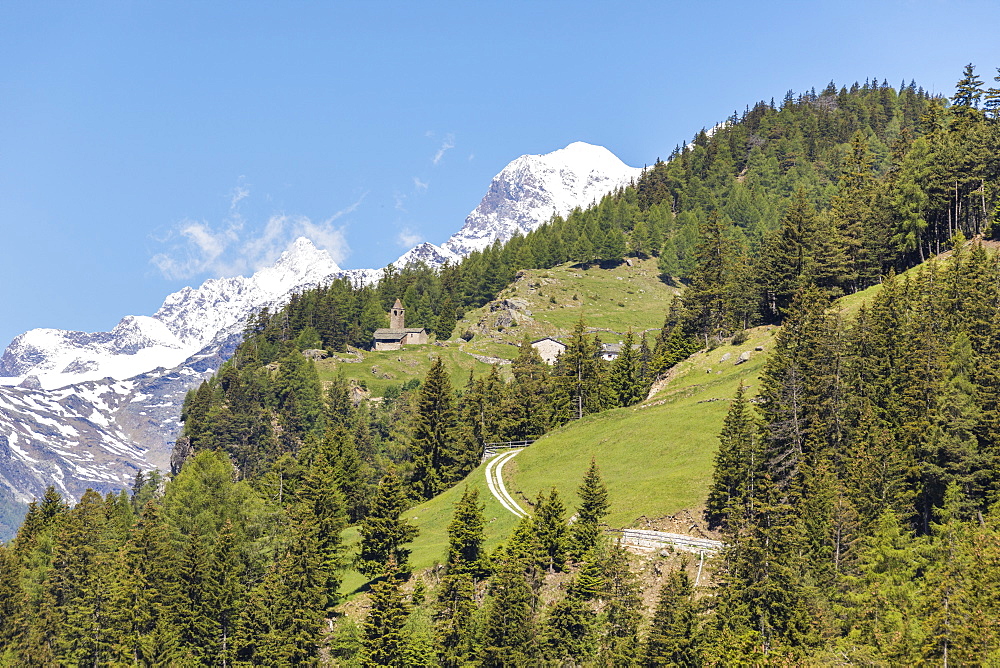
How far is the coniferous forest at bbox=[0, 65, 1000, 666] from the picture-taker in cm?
5844

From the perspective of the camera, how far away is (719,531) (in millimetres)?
73125

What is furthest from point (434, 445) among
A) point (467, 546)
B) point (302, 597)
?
point (467, 546)

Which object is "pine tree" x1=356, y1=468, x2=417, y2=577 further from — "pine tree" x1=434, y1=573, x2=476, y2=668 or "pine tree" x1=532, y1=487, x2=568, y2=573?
"pine tree" x1=532, y1=487, x2=568, y2=573

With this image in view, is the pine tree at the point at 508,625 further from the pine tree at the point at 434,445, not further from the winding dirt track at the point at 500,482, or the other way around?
the pine tree at the point at 434,445

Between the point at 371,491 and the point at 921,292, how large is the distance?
67.0 meters

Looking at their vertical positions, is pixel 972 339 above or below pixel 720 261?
below

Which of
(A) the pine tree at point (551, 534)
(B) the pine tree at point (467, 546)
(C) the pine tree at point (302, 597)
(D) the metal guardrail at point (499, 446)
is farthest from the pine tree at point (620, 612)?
(D) the metal guardrail at point (499, 446)

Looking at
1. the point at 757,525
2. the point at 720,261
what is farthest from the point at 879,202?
the point at 757,525

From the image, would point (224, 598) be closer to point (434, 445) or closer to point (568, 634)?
point (434, 445)

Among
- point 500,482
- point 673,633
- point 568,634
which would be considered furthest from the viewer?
point 500,482

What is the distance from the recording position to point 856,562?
62000 mm

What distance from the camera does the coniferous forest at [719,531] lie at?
192 feet

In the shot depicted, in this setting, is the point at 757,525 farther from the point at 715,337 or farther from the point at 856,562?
the point at 715,337

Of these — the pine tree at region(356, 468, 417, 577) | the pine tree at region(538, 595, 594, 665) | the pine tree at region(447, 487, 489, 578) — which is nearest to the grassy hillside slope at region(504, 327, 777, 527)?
the pine tree at region(447, 487, 489, 578)
